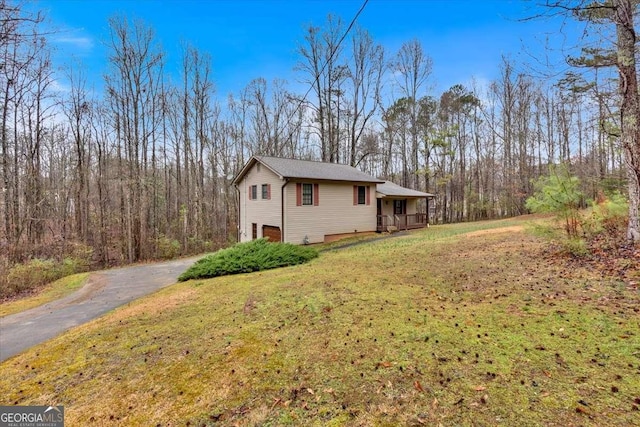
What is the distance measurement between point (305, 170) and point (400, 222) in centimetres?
813

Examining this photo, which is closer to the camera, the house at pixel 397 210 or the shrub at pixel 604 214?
the shrub at pixel 604 214

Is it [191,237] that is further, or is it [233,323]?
[191,237]

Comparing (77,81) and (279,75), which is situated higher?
(279,75)

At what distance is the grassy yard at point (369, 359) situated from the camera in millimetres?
2422

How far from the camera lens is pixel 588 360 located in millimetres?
2791

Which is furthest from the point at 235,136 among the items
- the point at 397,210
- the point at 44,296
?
the point at 44,296

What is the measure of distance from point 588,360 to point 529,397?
98 centimetres

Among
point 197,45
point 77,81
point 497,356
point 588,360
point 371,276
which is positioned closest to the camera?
point 588,360

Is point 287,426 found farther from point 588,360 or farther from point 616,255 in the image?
point 616,255

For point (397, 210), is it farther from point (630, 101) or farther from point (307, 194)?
point (630, 101)

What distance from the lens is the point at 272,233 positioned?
1631 cm

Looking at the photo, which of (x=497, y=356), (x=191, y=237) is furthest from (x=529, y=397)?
(x=191, y=237)

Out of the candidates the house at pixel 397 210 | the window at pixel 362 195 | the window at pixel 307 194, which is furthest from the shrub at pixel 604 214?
the house at pixel 397 210

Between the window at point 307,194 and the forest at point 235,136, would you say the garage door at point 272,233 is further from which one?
the forest at point 235,136
